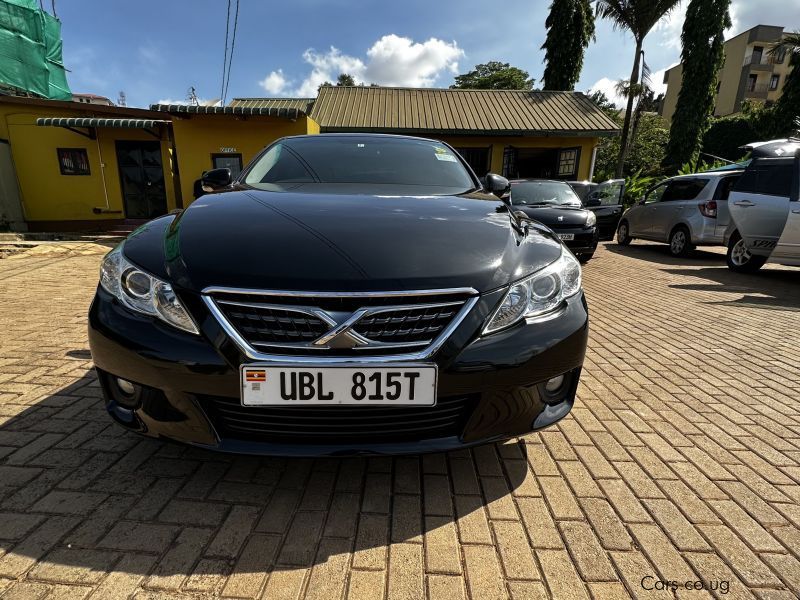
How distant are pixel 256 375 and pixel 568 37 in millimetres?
24504

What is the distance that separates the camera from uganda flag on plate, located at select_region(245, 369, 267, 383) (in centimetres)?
133

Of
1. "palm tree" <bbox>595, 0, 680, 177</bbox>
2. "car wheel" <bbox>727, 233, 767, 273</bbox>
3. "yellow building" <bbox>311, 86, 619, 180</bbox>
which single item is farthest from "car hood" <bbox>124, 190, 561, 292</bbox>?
"palm tree" <bbox>595, 0, 680, 177</bbox>

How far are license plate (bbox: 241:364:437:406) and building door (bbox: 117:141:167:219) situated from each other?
12.4m

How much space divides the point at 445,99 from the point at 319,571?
54.4 ft

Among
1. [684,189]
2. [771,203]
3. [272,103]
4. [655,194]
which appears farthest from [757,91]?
[771,203]

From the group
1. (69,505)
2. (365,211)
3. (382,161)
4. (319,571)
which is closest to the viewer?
(319,571)

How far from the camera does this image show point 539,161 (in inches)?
628

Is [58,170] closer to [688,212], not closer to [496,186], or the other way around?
[496,186]

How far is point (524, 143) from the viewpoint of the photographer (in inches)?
573

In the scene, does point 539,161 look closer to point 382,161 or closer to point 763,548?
point 382,161

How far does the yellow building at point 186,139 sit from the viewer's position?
10.2 metres

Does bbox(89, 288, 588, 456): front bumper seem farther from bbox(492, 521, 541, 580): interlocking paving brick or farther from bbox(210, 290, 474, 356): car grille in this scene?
bbox(492, 521, 541, 580): interlocking paving brick

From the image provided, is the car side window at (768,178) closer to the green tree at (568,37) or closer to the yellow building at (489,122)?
the yellow building at (489,122)

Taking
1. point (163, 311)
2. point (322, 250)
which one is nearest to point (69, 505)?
point (163, 311)
